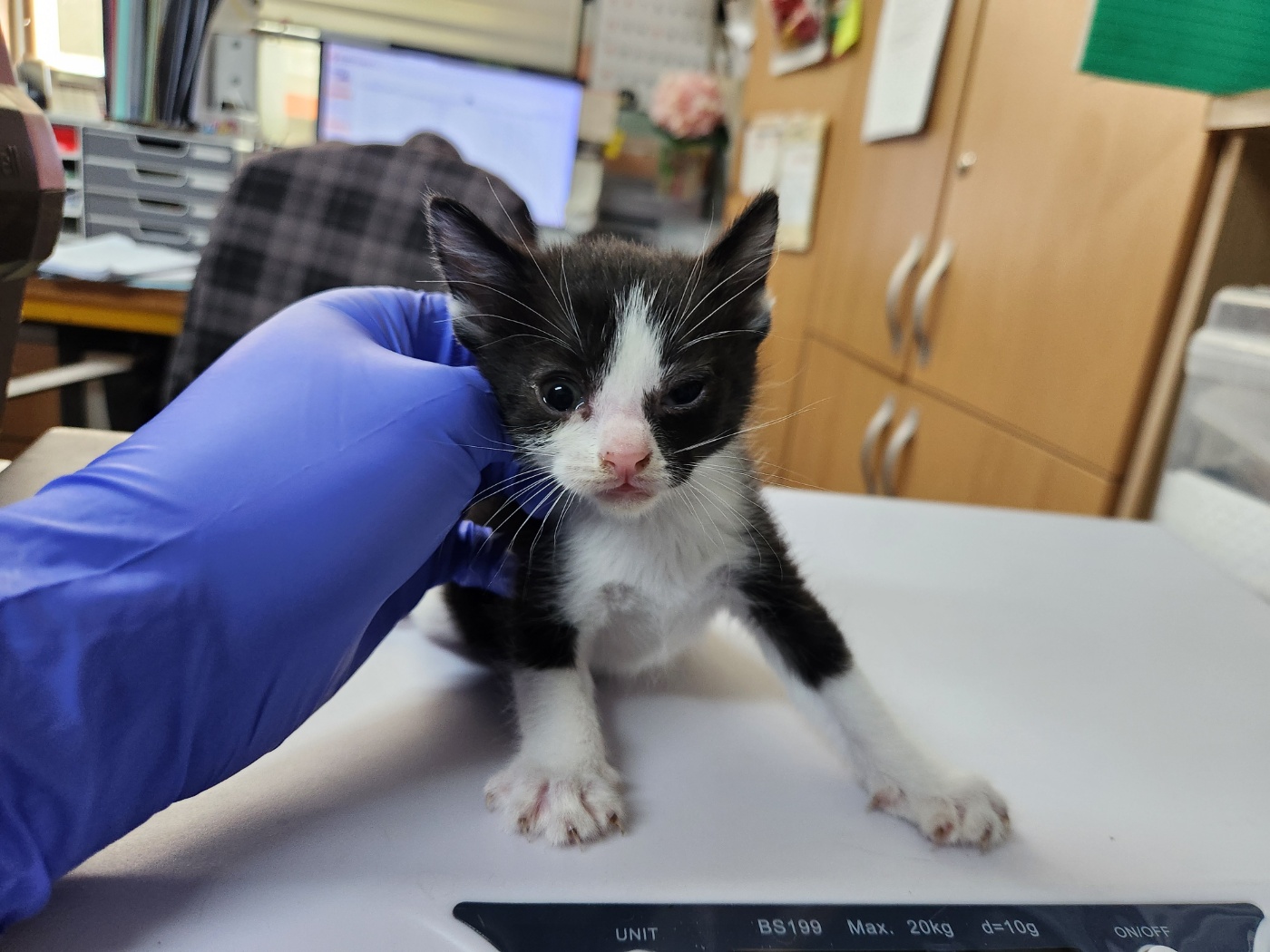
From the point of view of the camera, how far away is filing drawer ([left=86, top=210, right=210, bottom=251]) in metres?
2.09

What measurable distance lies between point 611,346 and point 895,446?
1.25 m

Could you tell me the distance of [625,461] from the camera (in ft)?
2.12

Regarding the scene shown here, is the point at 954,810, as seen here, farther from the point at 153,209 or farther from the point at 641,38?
the point at 641,38

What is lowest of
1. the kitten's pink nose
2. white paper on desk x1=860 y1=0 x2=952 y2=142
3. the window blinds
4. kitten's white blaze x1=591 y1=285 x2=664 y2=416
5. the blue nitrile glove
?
the blue nitrile glove

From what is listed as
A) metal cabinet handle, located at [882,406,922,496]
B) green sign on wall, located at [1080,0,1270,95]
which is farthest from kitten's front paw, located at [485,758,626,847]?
metal cabinet handle, located at [882,406,922,496]

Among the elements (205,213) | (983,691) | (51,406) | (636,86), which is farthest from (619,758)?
(636,86)

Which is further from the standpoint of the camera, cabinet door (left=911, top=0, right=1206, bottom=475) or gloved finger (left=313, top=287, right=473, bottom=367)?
cabinet door (left=911, top=0, right=1206, bottom=475)

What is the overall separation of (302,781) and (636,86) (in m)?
3.23

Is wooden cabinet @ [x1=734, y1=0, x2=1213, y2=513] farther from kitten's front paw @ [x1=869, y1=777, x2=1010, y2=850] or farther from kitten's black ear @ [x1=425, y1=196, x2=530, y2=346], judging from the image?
kitten's front paw @ [x1=869, y1=777, x2=1010, y2=850]

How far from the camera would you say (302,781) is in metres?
0.57

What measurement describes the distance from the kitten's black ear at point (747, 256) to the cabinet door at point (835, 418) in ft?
3.56

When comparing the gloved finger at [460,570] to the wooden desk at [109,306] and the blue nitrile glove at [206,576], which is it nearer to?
the blue nitrile glove at [206,576]

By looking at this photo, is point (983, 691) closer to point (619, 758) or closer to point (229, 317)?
point (619, 758)

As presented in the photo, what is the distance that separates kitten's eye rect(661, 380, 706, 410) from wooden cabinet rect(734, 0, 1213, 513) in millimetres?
222
